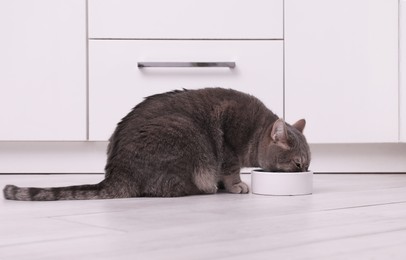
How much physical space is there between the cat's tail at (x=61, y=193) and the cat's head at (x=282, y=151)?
47 centimetres

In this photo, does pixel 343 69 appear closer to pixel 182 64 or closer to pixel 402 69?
pixel 402 69

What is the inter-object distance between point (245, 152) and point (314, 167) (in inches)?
29.4

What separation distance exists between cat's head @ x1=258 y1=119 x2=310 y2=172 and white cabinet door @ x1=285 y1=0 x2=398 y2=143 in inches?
25.6

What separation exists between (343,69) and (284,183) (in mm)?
849

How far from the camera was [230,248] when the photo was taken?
1126 mm

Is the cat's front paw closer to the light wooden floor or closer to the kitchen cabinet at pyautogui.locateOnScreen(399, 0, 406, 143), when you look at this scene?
the light wooden floor

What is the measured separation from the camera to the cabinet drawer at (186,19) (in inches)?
103

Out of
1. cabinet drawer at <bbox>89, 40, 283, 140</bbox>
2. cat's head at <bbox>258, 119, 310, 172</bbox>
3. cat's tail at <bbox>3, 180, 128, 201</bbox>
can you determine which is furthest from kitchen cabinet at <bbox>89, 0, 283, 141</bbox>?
cat's tail at <bbox>3, 180, 128, 201</bbox>

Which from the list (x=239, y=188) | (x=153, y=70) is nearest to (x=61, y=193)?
(x=239, y=188)

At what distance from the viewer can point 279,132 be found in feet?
6.53

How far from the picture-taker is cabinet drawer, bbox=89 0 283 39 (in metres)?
2.61

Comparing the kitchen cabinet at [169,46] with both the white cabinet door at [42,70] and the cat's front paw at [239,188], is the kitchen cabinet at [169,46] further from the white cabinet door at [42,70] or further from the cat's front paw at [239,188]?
the cat's front paw at [239,188]

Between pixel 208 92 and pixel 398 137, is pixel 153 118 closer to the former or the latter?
pixel 208 92

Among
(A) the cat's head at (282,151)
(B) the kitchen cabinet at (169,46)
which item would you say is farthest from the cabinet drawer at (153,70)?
(A) the cat's head at (282,151)
